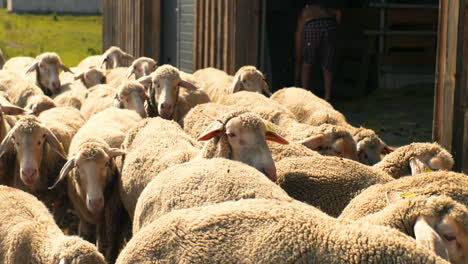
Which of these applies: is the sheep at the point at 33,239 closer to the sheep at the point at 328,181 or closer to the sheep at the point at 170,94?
the sheep at the point at 328,181

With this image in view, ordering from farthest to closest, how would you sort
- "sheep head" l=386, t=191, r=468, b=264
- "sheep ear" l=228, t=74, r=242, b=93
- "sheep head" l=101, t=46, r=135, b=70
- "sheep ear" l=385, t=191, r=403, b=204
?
"sheep head" l=101, t=46, r=135, b=70 → "sheep ear" l=228, t=74, r=242, b=93 → "sheep ear" l=385, t=191, r=403, b=204 → "sheep head" l=386, t=191, r=468, b=264

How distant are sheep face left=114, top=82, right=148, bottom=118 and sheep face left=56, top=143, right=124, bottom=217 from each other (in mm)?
2493

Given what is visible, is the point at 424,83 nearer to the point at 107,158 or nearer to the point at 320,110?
the point at 320,110

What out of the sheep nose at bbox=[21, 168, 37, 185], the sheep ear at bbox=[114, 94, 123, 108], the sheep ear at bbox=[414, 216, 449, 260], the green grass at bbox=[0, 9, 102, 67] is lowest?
the green grass at bbox=[0, 9, 102, 67]

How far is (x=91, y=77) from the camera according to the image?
1171cm

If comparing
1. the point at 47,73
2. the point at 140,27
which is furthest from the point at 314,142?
the point at 140,27

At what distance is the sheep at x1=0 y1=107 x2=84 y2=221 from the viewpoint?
6.18m

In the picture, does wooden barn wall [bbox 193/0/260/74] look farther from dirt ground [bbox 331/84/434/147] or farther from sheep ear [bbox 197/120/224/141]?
sheep ear [bbox 197/120/224/141]

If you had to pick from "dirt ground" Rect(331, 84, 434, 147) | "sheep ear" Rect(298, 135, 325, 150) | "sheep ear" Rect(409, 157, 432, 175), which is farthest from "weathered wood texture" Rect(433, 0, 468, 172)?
"dirt ground" Rect(331, 84, 434, 147)

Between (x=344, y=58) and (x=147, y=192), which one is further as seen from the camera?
(x=344, y=58)

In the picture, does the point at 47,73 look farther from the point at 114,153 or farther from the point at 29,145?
the point at 114,153

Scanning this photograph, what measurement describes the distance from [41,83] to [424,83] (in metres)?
6.81

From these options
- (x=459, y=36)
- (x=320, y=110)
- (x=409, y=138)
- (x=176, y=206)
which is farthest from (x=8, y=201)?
(x=409, y=138)

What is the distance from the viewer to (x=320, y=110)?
809 cm
